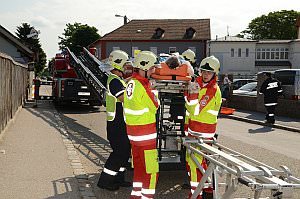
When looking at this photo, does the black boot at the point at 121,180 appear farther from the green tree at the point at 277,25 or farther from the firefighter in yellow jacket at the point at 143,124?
the green tree at the point at 277,25

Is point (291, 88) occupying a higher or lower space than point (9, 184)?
higher

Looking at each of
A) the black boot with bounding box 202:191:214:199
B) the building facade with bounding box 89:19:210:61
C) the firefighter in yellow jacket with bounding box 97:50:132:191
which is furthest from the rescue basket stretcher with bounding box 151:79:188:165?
the building facade with bounding box 89:19:210:61

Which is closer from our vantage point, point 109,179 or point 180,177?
point 109,179

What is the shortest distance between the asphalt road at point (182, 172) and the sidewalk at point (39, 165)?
0.31 meters

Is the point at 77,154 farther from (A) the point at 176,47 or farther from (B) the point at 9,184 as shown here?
(A) the point at 176,47

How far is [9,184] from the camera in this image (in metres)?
6.55

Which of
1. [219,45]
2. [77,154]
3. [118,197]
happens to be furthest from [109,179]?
[219,45]

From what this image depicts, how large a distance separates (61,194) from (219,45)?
5850 cm

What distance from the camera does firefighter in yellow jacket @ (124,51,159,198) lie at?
5.44 meters

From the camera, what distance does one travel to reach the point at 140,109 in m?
5.50

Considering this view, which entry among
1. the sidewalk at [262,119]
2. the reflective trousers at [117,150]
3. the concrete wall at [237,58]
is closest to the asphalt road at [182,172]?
the reflective trousers at [117,150]

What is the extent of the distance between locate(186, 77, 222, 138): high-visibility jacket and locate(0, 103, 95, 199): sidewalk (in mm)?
1896

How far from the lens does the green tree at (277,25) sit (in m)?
80.3

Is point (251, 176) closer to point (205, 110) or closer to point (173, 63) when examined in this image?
point (205, 110)
